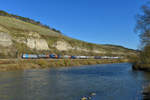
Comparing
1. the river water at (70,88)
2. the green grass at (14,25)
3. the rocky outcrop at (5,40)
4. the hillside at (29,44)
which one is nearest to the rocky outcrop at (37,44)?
the hillside at (29,44)

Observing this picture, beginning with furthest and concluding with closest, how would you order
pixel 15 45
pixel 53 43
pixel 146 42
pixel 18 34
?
pixel 53 43
pixel 18 34
pixel 15 45
pixel 146 42

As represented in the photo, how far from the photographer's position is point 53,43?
97938 mm

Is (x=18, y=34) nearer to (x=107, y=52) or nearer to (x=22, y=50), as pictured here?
(x=22, y=50)

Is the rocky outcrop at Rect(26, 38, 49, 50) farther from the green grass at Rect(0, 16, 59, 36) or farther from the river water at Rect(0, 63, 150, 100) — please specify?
the river water at Rect(0, 63, 150, 100)

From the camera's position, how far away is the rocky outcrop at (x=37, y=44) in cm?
8169

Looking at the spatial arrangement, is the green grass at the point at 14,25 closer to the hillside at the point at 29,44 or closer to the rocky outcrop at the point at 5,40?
the hillside at the point at 29,44

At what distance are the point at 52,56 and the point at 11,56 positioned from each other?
22068 millimetres

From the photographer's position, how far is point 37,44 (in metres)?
86.1

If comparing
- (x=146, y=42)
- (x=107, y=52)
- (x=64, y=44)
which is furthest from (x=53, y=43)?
(x=146, y=42)

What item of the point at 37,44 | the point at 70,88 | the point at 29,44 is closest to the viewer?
the point at 70,88

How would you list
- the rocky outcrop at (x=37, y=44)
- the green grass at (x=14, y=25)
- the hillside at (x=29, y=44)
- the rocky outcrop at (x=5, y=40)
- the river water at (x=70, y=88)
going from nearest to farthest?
the river water at (x=70, y=88) < the rocky outcrop at (x=5, y=40) < the hillside at (x=29, y=44) < the rocky outcrop at (x=37, y=44) < the green grass at (x=14, y=25)

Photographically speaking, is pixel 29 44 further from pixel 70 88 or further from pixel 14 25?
pixel 70 88

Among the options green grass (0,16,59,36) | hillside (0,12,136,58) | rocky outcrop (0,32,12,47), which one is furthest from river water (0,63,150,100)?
green grass (0,16,59,36)

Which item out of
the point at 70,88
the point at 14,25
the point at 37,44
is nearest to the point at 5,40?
the point at 37,44
